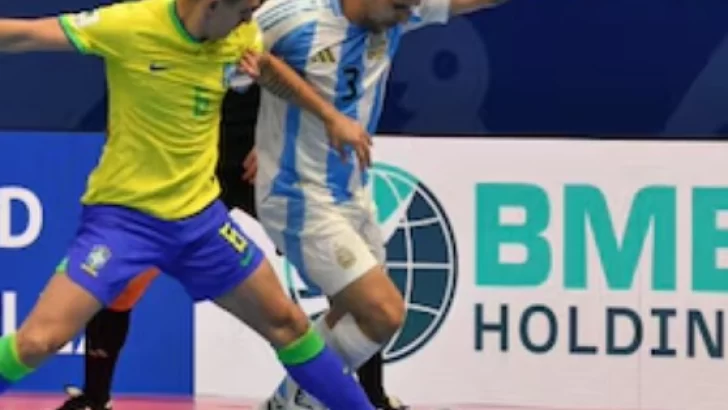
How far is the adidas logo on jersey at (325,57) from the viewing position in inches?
220

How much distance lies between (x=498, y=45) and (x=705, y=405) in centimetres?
138

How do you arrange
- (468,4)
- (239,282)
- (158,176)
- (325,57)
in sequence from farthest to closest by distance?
(468,4), (325,57), (239,282), (158,176)

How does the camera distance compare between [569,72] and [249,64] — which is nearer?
[249,64]

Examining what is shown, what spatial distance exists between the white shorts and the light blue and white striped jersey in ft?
0.12

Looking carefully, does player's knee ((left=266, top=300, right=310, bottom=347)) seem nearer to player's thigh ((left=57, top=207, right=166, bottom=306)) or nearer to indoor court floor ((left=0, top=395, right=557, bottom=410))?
player's thigh ((left=57, top=207, right=166, bottom=306))

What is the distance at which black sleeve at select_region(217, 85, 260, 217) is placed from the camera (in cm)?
638

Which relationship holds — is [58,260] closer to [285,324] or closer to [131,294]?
[131,294]

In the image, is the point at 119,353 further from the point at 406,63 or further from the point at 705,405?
the point at 705,405

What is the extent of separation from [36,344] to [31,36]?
788 millimetres

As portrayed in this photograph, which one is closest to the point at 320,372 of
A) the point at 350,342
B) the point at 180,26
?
the point at 350,342

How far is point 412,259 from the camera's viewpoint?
21.8 ft

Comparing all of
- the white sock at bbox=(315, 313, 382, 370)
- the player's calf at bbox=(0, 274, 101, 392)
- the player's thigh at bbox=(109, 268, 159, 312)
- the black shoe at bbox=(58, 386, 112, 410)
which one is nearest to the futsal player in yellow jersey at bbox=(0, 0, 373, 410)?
the player's calf at bbox=(0, 274, 101, 392)

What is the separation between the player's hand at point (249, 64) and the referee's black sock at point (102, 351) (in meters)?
1.21

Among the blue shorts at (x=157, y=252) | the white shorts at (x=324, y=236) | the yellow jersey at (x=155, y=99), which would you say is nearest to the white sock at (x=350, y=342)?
the white shorts at (x=324, y=236)
